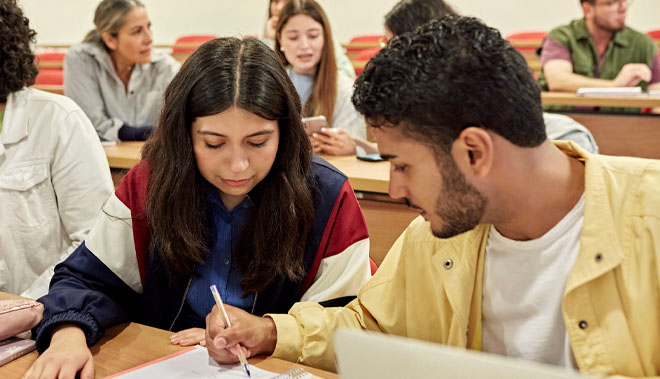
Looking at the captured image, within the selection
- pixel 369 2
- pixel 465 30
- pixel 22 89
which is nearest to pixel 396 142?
pixel 465 30

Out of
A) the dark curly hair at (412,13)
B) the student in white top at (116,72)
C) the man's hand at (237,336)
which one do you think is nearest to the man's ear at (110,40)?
the student in white top at (116,72)

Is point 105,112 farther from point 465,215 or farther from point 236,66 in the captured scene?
point 465,215

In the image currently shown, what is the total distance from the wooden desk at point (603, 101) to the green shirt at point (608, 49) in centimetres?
64

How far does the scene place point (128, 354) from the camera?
3.87 feet

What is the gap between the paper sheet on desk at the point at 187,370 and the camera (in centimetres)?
108

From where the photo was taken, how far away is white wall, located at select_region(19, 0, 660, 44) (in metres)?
→ 6.43

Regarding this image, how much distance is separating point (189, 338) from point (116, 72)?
2.61 metres

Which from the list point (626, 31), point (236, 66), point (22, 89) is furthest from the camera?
point (626, 31)

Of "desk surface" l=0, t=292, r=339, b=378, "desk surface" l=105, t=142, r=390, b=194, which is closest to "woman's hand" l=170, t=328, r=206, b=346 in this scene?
"desk surface" l=0, t=292, r=339, b=378

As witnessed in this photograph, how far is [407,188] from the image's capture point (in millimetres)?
1038

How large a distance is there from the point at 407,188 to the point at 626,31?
11.3 feet

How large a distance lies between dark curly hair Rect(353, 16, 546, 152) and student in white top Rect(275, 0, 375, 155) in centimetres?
210

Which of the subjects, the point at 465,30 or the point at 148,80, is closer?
the point at 465,30

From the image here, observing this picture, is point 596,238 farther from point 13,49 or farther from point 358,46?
point 358,46
